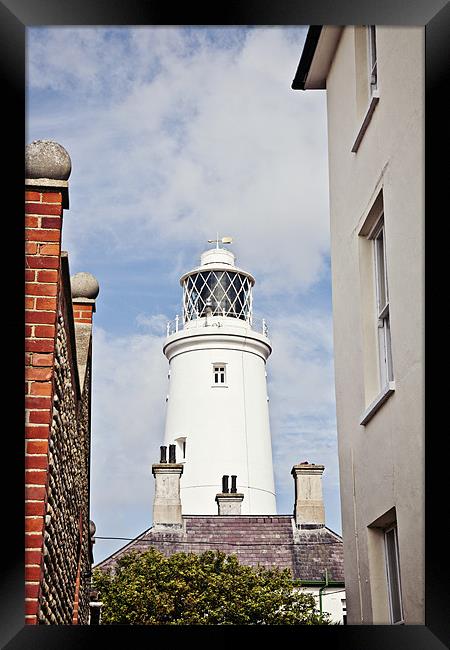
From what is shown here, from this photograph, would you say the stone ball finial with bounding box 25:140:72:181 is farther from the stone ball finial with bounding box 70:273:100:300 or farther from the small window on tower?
the small window on tower

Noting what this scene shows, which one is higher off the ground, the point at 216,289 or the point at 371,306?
the point at 216,289

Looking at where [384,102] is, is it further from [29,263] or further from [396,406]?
[29,263]

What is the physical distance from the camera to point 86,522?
36.4 feet

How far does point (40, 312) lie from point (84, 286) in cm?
445

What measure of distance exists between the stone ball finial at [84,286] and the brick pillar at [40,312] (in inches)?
160

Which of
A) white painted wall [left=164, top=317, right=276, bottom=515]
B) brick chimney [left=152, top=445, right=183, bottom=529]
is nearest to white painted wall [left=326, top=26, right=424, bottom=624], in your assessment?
brick chimney [left=152, top=445, right=183, bottom=529]

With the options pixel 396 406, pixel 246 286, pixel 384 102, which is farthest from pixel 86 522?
pixel 246 286

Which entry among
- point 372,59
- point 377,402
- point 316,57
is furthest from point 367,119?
point 377,402

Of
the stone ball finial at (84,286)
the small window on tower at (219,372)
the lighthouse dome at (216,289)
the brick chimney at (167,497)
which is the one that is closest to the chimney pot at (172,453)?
the small window on tower at (219,372)

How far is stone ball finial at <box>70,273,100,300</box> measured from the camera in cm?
991

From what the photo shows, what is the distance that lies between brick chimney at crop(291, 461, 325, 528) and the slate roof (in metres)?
0.21

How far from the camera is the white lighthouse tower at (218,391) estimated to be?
31.0 metres
